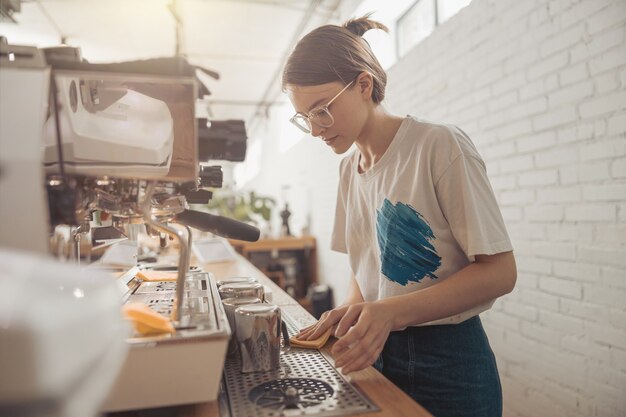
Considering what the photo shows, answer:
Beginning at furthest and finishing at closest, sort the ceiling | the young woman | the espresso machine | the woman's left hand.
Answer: the ceiling → the young woman → the woman's left hand → the espresso machine

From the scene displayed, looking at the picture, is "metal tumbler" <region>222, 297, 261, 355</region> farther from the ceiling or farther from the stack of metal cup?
the ceiling

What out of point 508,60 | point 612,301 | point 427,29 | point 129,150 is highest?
point 427,29

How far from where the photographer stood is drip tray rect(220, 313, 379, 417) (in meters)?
0.72

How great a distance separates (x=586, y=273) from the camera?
1734 millimetres

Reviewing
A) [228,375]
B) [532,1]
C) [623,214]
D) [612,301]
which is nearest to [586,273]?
[612,301]

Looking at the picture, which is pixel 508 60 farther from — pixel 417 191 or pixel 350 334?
pixel 350 334

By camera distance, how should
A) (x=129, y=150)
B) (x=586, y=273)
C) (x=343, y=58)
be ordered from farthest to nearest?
(x=586, y=273) < (x=343, y=58) < (x=129, y=150)

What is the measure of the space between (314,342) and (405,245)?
1.09 feet

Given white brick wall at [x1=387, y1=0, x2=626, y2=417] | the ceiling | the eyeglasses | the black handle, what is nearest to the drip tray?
the black handle

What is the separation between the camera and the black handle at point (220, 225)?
0.85 metres

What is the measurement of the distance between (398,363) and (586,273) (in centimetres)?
106

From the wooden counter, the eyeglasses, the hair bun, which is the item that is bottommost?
the wooden counter

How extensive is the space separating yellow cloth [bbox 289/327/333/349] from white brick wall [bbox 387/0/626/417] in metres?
1.18

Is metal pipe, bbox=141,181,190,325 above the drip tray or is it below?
above
